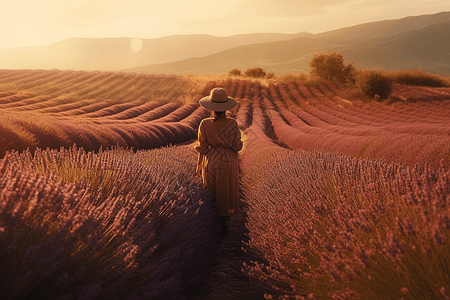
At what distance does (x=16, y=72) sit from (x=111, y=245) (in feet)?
107

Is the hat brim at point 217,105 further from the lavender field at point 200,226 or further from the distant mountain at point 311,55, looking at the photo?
the distant mountain at point 311,55

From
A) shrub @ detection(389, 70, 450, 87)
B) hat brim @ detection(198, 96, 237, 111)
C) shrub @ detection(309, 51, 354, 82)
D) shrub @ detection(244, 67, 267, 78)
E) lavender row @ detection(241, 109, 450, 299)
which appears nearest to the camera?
lavender row @ detection(241, 109, 450, 299)

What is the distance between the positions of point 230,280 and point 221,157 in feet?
4.18

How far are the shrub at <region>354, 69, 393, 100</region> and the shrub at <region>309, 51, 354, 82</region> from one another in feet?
24.5

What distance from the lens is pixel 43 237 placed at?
4.55 feet

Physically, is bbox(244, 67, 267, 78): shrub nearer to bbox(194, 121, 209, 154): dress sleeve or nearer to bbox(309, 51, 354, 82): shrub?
bbox(309, 51, 354, 82): shrub

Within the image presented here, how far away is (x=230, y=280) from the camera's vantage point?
2.74 metres

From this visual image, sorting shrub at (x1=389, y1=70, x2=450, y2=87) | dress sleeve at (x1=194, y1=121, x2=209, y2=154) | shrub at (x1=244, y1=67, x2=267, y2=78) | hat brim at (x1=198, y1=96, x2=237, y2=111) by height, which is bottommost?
shrub at (x1=389, y1=70, x2=450, y2=87)

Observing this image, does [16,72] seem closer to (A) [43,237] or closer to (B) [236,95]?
(B) [236,95]

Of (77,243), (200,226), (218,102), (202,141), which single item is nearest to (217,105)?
(218,102)

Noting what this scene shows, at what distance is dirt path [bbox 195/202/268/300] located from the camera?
243 cm

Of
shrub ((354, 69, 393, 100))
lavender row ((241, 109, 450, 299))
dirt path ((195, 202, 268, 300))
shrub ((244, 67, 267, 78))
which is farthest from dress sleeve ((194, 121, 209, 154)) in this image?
shrub ((244, 67, 267, 78))

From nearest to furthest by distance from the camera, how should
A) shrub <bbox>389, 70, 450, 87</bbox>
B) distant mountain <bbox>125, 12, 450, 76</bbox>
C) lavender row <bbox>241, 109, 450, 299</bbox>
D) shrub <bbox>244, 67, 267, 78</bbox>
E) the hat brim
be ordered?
lavender row <bbox>241, 109, 450, 299</bbox> → the hat brim → shrub <bbox>389, 70, 450, 87</bbox> → shrub <bbox>244, 67, 267, 78</bbox> → distant mountain <bbox>125, 12, 450, 76</bbox>

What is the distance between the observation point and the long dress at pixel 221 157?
134 inches
